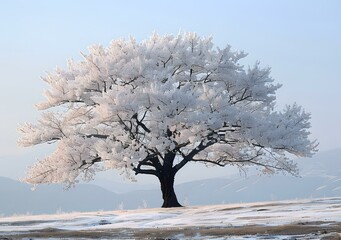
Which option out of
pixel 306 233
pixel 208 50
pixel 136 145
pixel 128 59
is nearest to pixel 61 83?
pixel 128 59

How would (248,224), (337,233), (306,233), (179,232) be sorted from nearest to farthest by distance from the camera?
(337,233) < (306,233) < (179,232) < (248,224)

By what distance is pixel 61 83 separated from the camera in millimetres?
34719

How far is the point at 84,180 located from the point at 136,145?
13.7 ft

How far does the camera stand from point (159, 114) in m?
31.8

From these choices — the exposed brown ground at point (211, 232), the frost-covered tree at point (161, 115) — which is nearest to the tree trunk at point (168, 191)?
the frost-covered tree at point (161, 115)

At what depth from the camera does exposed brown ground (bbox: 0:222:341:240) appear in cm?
1407

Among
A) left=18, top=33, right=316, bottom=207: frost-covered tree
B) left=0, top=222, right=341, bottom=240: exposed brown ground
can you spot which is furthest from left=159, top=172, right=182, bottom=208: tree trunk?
left=0, top=222, right=341, bottom=240: exposed brown ground

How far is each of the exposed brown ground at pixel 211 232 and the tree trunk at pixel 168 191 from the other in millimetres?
16802

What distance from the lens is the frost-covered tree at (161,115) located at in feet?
104

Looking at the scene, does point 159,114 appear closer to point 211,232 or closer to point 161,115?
point 161,115

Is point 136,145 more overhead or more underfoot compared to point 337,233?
more overhead

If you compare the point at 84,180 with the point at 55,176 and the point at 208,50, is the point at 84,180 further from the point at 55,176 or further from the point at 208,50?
the point at 208,50

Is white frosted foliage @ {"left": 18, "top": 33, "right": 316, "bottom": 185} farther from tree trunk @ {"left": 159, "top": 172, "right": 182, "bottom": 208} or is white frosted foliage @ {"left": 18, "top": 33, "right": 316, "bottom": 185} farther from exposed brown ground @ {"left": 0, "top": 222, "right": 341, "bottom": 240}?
exposed brown ground @ {"left": 0, "top": 222, "right": 341, "bottom": 240}

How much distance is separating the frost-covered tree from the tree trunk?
54 mm
